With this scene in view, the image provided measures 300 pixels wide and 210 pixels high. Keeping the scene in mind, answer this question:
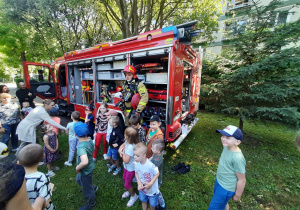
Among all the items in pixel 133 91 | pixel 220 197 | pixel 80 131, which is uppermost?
pixel 133 91

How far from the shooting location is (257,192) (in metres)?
2.57

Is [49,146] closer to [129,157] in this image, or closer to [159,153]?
[129,157]

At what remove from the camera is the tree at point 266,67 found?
139 inches

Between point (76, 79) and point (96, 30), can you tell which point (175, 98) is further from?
point (96, 30)

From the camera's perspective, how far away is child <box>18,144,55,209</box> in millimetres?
1360

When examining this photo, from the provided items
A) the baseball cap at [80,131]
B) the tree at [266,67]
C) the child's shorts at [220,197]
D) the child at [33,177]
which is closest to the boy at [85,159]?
the baseball cap at [80,131]

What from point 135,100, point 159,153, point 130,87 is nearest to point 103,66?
point 130,87

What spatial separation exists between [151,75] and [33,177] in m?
2.95

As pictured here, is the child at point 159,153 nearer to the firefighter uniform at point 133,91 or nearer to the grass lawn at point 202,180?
the grass lawn at point 202,180

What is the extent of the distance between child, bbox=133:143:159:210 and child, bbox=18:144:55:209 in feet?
3.24

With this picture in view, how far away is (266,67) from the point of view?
3719 millimetres

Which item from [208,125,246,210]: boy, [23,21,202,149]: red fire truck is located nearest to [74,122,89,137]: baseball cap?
[23,21,202,149]: red fire truck

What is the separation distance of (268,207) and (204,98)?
553cm

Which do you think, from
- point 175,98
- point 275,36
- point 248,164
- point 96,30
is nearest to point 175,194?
point 175,98
